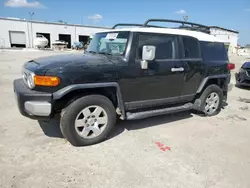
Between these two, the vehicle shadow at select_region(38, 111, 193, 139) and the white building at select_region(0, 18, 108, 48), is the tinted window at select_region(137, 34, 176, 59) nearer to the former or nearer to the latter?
the vehicle shadow at select_region(38, 111, 193, 139)

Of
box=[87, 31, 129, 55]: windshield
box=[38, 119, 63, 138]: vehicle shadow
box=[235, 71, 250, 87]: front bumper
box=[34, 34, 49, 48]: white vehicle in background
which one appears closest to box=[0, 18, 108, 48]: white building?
box=[34, 34, 49, 48]: white vehicle in background

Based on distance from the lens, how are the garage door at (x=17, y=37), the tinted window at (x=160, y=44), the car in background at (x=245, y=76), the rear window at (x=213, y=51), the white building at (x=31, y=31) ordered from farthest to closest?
the garage door at (x=17, y=37) < the white building at (x=31, y=31) < the car in background at (x=245, y=76) < the rear window at (x=213, y=51) < the tinted window at (x=160, y=44)

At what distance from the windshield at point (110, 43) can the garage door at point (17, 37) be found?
42.6 meters

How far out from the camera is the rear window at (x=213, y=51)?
4.79 m

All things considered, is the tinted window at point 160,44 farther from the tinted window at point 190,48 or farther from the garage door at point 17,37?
the garage door at point 17,37

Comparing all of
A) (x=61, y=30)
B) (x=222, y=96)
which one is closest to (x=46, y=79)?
(x=222, y=96)

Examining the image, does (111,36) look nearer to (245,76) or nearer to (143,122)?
(143,122)

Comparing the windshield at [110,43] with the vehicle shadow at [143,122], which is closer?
the windshield at [110,43]

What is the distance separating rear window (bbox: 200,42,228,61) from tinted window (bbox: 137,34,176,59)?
1009 millimetres

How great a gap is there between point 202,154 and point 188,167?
50 centimetres

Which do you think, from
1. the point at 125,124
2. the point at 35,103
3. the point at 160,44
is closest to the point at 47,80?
the point at 35,103

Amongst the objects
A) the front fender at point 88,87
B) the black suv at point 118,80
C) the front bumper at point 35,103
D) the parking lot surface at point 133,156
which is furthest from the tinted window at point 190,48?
the front bumper at point 35,103

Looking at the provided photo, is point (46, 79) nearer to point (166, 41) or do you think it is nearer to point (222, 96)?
point (166, 41)

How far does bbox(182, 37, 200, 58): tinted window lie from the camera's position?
4379 mm
